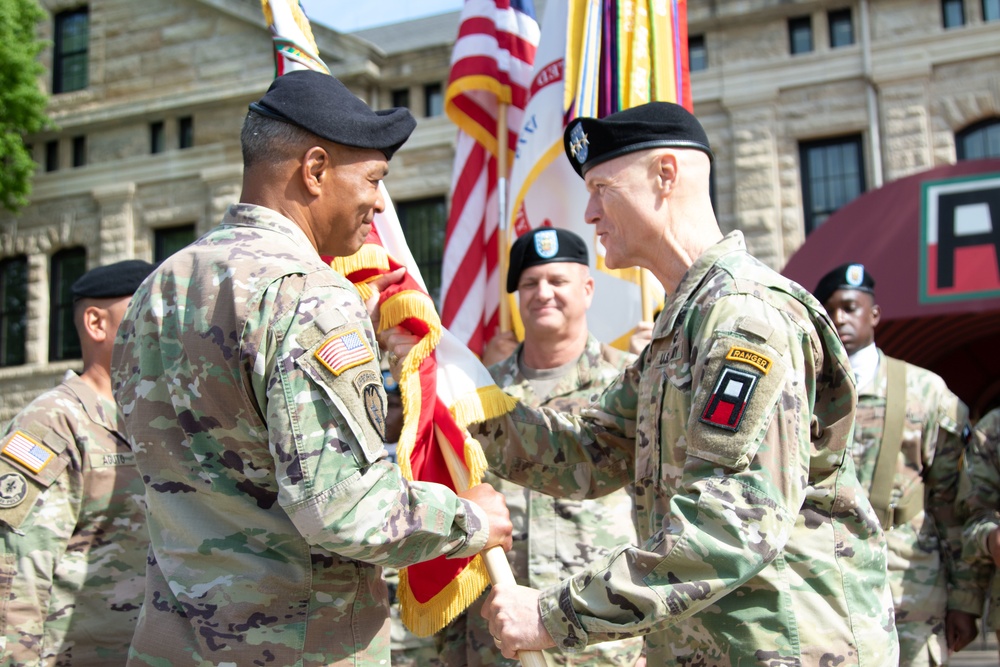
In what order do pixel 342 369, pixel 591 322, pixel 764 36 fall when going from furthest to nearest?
pixel 764 36 → pixel 591 322 → pixel 342 369

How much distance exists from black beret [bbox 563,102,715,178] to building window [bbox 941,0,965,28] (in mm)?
9568

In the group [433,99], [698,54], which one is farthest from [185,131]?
[698,54]

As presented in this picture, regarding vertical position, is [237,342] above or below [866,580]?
above

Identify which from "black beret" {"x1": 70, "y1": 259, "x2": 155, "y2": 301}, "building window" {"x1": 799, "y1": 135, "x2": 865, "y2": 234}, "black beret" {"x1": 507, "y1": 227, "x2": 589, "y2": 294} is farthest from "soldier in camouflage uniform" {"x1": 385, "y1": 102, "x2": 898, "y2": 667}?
"building window" {"x1": 799, "y1": 135, "x2": 865, "y2": 234}

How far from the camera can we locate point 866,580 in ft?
8.21

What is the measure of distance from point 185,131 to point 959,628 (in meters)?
12.9

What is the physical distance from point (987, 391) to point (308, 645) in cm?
961

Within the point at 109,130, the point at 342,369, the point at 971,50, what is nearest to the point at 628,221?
the point at 342,369

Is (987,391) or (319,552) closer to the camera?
(319,552)

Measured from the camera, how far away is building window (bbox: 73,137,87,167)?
15516 millimetres

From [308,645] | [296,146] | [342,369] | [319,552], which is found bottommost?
[308,645]

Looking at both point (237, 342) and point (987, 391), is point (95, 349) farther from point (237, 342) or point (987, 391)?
point (987, 391)

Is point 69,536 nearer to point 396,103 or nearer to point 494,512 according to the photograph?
point 494,512

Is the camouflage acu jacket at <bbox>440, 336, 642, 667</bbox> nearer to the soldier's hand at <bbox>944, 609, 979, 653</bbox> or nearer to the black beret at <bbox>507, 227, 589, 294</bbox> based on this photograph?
the black beret at <bbox>507, 227, 589, 294</bbox>
